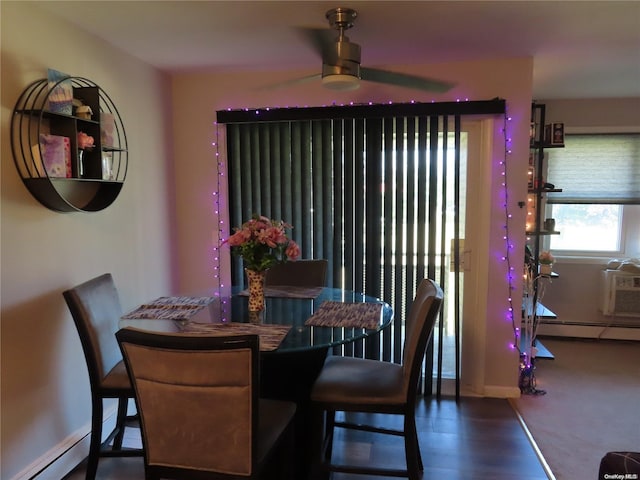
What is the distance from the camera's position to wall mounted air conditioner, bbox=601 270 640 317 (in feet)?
14.4

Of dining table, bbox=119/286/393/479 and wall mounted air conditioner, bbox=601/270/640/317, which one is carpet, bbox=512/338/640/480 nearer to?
wall mounted air conditioner, bbox=601/270/640/317

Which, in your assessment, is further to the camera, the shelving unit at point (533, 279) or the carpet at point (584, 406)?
the shelving unit at point (533, 279)

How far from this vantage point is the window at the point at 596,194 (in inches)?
172

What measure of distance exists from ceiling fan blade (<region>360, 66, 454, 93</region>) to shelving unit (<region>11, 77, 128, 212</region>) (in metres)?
1.39

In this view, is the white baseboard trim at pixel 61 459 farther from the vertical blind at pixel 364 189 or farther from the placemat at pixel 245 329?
the vertical blind at pixel 364 189

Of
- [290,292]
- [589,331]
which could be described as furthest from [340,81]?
[589,331]

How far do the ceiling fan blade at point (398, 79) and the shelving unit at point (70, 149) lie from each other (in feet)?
4.54

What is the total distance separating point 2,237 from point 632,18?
313cm

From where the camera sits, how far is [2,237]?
2.05 m

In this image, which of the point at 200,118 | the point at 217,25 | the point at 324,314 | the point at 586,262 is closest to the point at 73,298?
the point at 324,314

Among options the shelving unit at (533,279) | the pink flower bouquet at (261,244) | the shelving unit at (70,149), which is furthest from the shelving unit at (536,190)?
the shelving unit at (70,149)

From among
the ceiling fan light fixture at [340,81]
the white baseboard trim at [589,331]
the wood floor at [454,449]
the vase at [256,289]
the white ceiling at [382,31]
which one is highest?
the white ceiling at [382,31]

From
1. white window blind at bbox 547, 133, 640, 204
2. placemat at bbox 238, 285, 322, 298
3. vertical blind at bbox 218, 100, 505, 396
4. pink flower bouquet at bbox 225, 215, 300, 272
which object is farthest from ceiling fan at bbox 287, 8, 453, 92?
white window blind at bbox 547, 133, 640, 204

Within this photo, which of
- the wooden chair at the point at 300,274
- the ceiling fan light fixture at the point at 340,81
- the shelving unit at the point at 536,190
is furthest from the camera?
the shelving unit at the point at 536,190
